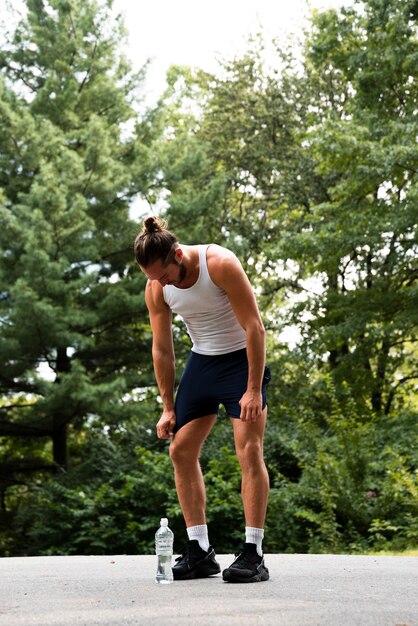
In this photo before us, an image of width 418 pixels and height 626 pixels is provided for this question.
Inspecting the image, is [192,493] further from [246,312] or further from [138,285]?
[138,285]

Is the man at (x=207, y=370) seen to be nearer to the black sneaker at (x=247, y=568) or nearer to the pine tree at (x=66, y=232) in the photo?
the black sneaker at (x=247, y=568)

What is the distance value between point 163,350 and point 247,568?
1.29 metres

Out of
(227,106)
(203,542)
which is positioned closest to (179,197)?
(227,106)

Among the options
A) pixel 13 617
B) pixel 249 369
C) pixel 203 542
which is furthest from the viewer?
pixel 203 542

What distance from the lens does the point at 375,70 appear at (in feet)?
58.6

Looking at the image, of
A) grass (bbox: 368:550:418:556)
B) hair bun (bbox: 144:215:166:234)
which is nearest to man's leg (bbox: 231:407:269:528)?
hair bun (bbox: 144:215:166:234)

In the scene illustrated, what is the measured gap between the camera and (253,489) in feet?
16.5

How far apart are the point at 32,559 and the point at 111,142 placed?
1169cm

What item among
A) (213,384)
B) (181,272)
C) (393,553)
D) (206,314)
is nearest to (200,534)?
(213,384)

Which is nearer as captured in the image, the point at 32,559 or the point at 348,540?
the point at 32,559

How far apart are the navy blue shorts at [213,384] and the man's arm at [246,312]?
0.14 metres

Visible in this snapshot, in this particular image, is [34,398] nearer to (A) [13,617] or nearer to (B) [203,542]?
(B) [203,542]

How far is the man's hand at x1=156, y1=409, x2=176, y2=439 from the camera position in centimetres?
530

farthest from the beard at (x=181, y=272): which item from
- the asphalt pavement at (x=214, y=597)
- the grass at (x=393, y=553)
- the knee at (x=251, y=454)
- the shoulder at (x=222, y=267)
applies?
the grass at (x=393, y=553)
